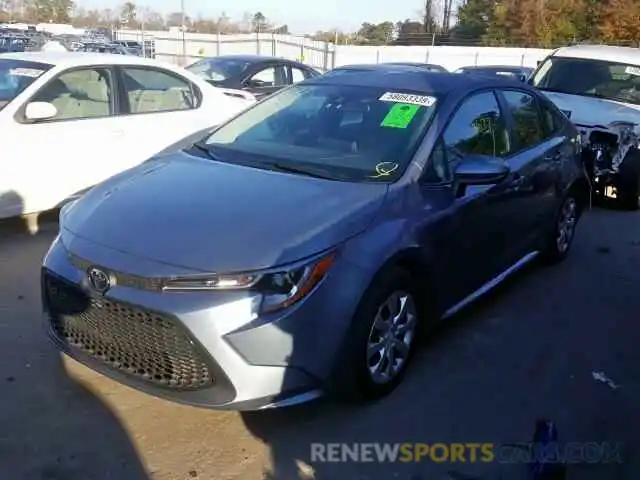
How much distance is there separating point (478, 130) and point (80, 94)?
3637 millimetres

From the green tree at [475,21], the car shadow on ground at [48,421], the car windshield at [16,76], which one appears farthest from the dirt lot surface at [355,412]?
the green tree at [475,21]

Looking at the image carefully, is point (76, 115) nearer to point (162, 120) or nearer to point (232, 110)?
point (162, 120)

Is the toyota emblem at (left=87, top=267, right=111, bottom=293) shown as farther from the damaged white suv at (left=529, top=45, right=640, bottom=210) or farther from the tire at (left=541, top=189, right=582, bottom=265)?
the damaged white suv at (left=529, top=45, right=640, bottom=210)

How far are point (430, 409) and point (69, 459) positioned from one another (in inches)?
67.9

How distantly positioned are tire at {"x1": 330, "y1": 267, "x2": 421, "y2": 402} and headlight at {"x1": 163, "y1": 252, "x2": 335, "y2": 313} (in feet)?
1.04

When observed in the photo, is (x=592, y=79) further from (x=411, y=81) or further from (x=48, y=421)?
(x=48, y=421)

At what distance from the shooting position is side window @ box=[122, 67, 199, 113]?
642 centimetres

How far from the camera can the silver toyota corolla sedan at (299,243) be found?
2830 millimetres

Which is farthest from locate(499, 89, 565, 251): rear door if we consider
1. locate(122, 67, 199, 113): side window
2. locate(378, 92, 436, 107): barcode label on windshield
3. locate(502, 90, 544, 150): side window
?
locate(122, 67, 199, 113): side window

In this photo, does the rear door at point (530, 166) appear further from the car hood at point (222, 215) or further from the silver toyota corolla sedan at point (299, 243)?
the car hood at point (222, 215)

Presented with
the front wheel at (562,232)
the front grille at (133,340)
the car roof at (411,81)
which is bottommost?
the front wheel at (562,232)

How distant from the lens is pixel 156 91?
6.68m

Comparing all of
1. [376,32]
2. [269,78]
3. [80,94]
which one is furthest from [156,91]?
[376,32]

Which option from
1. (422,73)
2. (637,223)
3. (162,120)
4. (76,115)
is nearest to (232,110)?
(162,120)
